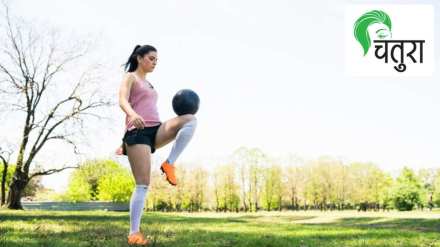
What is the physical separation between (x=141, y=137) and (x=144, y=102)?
51 centimetres

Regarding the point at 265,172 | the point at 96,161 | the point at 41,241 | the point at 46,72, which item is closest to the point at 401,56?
the point at 96,161

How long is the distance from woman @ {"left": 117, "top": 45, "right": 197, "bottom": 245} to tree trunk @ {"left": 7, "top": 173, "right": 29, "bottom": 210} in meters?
25.0

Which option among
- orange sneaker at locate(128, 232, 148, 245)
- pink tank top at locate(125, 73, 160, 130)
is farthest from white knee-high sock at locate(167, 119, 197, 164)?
orange sneaker at locate(128, 232, 148, 245)

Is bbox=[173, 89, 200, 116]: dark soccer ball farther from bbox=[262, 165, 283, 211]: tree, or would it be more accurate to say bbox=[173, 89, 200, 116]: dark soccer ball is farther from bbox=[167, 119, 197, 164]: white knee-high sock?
bbox=[262, 165, 283, 211]: tree

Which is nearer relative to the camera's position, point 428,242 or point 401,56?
point 428,242

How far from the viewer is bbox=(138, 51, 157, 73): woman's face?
19.1 feet

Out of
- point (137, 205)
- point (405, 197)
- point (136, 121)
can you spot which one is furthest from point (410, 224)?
point (405, 197)

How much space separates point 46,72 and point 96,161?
7.06 metres

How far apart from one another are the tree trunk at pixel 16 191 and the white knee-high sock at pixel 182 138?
25379 mm

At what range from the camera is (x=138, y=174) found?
215 inches

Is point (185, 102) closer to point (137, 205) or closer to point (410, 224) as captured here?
point (137, 205)

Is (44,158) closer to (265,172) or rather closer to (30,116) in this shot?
(30,116)

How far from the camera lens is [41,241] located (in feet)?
19.2

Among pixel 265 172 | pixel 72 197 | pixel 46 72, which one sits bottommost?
pixel 72 197
